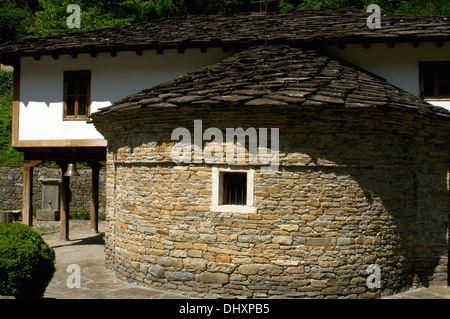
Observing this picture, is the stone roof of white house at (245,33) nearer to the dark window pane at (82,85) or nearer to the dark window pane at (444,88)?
the dark window pane at (82,85)

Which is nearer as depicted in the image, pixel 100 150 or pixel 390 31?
pixel 390 31

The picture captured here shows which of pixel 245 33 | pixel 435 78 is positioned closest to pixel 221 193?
pixel 245 33

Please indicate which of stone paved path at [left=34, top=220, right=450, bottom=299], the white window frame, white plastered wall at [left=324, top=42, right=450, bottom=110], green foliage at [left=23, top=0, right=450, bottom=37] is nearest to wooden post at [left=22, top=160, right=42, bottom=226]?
stone paved path at [left=34, top=220, right=450, bottom=299]

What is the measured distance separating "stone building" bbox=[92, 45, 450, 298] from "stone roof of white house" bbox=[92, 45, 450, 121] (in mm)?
34

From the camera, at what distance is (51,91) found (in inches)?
405

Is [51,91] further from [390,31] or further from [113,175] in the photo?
[390,31]

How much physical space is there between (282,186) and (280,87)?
1555 mm

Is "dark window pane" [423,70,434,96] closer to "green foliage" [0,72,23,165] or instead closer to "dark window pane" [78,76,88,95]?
"dark window pane" [78,76,88,95]

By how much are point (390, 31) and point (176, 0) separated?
16.7 meters

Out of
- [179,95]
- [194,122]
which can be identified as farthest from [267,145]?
[179,95]

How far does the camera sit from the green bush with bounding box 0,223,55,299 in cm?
558

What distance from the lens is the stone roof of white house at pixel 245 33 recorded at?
8.52 metres

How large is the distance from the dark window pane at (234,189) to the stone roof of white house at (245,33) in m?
3.20

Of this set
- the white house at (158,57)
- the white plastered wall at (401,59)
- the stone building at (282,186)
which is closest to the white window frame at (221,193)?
the stone building at (282,186)
